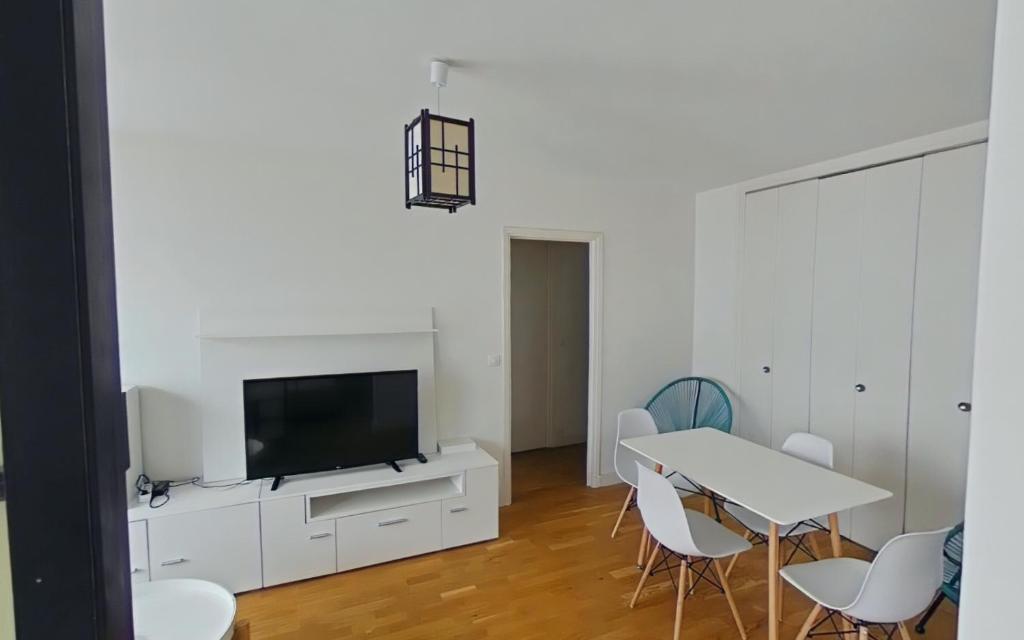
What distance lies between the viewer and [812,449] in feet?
8.67

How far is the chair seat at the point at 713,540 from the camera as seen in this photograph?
7.14 feet

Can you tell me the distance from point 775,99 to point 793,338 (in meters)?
1.66

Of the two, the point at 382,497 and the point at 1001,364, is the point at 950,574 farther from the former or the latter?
the point at 382,497

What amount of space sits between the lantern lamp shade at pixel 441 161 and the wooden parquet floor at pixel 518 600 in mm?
1986

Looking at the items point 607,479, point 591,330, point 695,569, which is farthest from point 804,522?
point 591,330

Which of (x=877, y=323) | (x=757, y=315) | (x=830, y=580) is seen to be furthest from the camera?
(x=757, y=315)

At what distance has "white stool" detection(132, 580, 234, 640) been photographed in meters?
1.58

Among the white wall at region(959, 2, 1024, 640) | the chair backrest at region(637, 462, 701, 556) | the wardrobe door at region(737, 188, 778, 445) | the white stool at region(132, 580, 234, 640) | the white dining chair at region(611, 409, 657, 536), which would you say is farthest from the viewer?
the wardrobe door at region(737, 188, 778, 445)

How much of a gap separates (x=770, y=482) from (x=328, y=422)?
7.79 feet

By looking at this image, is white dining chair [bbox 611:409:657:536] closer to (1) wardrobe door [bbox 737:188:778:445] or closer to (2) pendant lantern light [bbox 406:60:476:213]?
(1) wardrobe door [bbox 737:188:778:445]

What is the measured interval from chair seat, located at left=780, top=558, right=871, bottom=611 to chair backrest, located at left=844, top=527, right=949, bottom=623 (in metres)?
0.10

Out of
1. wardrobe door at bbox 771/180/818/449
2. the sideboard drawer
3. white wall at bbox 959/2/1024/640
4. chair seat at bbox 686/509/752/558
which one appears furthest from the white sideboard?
white wall at bbox 959/2/1024/640

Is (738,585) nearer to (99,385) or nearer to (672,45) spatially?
(672,45)

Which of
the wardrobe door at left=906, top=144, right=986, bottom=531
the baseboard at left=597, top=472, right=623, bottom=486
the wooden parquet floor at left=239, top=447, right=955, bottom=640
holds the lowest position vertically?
the wooden parquet floor at left=239, top=447, right=955, bottom=640
